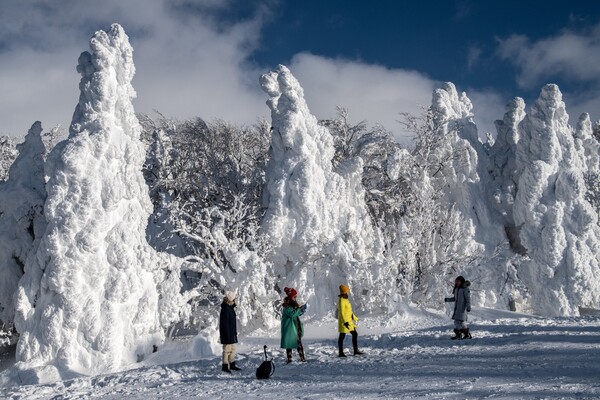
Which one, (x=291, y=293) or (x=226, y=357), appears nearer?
(x=226, y=357)

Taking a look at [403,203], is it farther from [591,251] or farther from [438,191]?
[591,251]

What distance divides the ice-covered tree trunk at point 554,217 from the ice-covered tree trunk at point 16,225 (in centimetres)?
1992

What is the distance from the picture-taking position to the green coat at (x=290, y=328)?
400 inches

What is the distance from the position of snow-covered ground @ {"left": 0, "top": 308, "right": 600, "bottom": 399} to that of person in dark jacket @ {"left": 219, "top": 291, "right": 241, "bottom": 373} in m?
0.25

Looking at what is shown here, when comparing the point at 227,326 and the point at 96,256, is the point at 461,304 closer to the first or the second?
the point at 227,326

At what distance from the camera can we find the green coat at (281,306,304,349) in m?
10.2

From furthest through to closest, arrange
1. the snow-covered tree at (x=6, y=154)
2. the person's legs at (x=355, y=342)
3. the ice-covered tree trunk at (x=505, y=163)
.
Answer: the snow-covered tree at (x=6, y=154) → the ice-covered tree trunk at (x=505, y=163) → the person's legs at (x=355, y=342)

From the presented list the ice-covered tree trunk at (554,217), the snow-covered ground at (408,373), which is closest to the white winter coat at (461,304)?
the snow-covered ground at (408,373)

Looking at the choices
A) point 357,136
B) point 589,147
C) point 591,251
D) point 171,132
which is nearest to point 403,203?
point 357,136

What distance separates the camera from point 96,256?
53.4 feet

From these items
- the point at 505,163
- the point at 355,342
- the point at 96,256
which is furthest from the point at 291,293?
the point at 505,163

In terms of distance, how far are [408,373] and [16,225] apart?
14.9 m

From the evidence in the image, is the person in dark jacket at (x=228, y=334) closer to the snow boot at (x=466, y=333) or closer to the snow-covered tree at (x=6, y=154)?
the snow boot at (x=466, y=333)

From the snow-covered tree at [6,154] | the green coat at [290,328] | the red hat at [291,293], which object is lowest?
the green coat at [290,328]
